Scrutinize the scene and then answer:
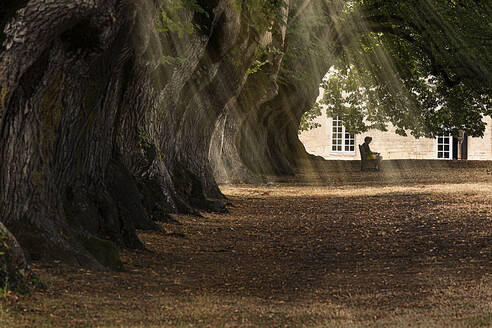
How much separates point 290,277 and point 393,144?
4820cm

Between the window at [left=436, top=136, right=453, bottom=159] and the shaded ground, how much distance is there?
40.4 meters

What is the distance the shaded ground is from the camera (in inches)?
205

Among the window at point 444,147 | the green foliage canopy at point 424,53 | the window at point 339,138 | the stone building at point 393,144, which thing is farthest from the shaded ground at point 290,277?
the window at point 339,138

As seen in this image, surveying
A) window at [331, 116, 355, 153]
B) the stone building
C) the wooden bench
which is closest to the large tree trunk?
the wooden bench

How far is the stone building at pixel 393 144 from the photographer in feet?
170

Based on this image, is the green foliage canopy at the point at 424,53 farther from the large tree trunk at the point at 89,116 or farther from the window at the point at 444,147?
the window at the point at 444,147

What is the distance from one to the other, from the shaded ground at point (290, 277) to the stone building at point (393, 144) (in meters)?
39.4

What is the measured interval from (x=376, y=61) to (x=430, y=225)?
55.4 ft

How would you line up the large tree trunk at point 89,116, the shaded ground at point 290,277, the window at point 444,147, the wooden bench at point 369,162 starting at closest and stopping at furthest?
the shaded ground at point 290,277
the large tree trunk at point 89,116
the wooden bench at point 369,162
the window at point 444,147

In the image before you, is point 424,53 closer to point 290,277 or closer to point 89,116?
point 89,116

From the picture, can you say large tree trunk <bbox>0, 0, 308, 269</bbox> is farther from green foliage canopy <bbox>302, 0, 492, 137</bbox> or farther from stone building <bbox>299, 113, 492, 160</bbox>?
stone building <bbox>299, 113, 492, 160</bbox>

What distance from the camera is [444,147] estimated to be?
2111 inches

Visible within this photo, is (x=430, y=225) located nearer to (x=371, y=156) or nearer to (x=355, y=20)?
(x=355, y=20)

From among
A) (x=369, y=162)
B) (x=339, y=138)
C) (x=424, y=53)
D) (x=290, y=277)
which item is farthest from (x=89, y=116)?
(x=339, y=138)
